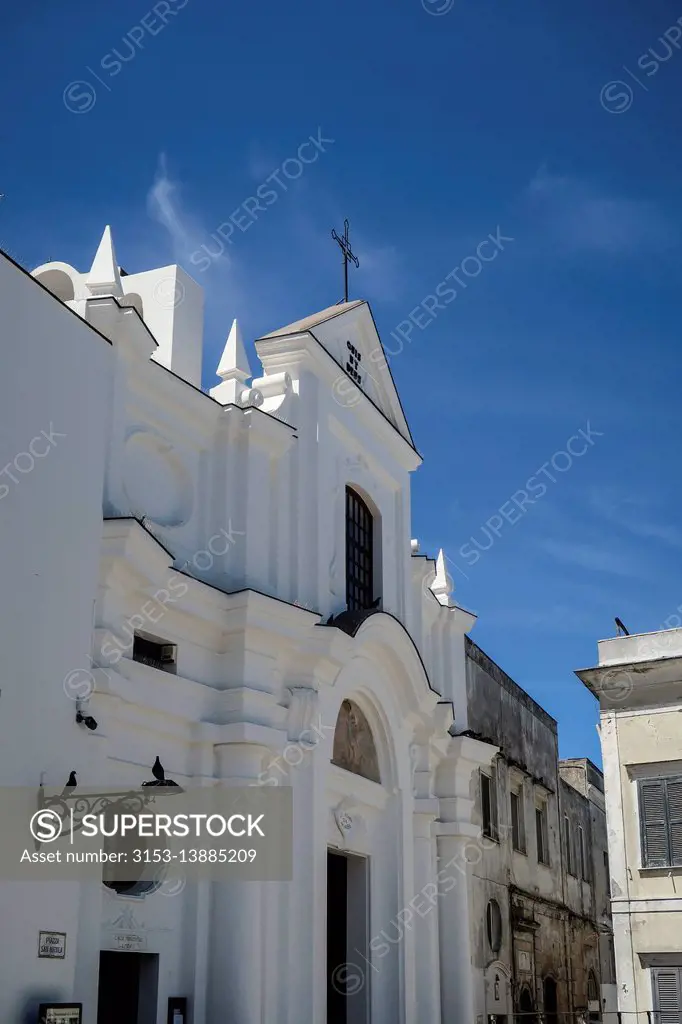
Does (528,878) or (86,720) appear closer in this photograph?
(86,720)

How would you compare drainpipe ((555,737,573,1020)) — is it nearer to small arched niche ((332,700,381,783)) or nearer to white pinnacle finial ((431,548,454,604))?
white pinnacle finial ((431,548,454,604))

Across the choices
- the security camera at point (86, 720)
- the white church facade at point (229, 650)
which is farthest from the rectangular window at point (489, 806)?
the security camera at point (86, 720)

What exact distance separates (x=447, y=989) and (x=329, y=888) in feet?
10.5

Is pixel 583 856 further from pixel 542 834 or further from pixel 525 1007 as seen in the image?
pixel 525 1007

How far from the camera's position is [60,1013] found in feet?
37.7

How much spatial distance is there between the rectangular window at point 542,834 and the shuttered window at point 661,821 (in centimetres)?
1028

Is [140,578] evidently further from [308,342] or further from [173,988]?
[308,342]

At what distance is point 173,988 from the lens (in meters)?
14.5

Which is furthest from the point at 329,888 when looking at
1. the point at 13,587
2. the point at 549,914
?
the point at 549,914

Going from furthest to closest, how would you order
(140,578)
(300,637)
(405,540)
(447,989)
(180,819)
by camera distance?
(405,540)
(447,989)
(300,637)
(180,819)
(140,578)

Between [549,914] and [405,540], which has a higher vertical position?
[405,540]

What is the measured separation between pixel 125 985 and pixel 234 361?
8477mm

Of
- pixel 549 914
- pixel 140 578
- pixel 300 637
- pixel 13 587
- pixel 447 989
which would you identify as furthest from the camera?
pixel 549 914

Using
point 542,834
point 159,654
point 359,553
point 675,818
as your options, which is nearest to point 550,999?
point 542,834
